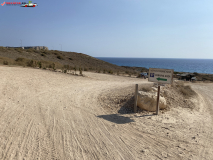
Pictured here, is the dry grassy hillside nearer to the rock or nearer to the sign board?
the rock

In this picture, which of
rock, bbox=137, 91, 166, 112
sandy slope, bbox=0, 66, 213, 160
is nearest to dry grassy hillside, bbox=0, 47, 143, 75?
sandy slope, bbox=0, 66, 213, 160

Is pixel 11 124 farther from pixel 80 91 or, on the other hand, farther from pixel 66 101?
pixel 80 91

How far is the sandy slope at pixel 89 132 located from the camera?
4.01 meters

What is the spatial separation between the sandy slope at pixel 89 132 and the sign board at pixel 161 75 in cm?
155

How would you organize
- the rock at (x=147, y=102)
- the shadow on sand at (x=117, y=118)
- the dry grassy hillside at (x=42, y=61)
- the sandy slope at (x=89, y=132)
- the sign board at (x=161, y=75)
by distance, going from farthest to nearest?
1. the dry grassy hillside at (x=42, y=61)
2. the rock at (x=147, y=102)
3. the sign board at (x=161, y=75)
4. the shadow on sand at (x=117, y=118)
5. the sandy slope at (x=89, y=132)

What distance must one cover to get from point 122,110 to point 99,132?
2318mm

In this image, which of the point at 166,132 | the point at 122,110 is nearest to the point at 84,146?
the point at 166,132

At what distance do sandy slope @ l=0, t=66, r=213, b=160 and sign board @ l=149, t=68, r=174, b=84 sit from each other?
5.07 ft

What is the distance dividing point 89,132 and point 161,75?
3.75m

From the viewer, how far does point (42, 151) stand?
400 centimetres

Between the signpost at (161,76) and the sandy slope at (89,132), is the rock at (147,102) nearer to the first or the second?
the signpost at (161,76)

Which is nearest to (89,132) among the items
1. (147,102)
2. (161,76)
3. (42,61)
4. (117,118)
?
(117,118)

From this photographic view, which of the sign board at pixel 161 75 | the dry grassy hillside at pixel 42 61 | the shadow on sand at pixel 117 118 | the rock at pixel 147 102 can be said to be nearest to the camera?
the shadow on sand at pixel 117 118

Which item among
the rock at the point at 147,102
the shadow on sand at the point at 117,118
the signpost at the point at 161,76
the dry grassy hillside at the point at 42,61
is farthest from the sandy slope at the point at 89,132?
the dry grassy hillside at the point at 42,61
